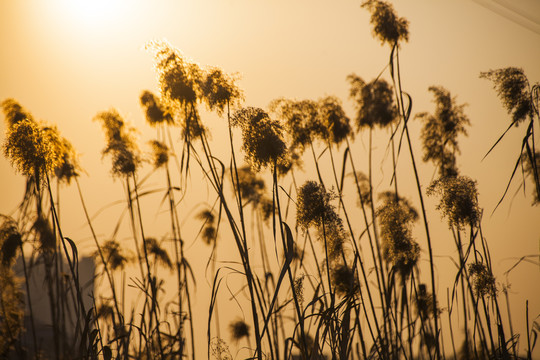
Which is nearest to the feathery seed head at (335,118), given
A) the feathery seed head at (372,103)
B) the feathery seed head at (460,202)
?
the feathery seed head at (372,103)

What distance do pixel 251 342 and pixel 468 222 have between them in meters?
4.59

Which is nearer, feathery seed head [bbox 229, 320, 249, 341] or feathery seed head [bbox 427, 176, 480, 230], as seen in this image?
feathery seed head [bbox 427, 176, 480, 230]

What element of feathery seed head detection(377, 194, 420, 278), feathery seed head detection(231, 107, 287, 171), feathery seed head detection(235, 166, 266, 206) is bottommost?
feathery seed head detection(377, 194, 420, 278)

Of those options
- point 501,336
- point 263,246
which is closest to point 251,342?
point 263,246

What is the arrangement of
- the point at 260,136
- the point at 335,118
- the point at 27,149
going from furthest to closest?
the point at 335,118
the point at 27,149
the point at 260,136

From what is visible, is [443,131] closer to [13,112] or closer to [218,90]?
[218,90]

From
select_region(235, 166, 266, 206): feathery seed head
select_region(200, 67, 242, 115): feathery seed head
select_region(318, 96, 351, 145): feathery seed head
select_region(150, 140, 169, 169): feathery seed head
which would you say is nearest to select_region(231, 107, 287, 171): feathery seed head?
select_region(200, 67, 242, 115): feathery seed head

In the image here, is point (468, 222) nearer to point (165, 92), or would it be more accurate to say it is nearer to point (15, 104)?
point (165, 92)

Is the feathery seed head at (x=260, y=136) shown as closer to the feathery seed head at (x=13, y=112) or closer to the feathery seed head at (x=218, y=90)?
the feathery seed head at (x=218, y=90)

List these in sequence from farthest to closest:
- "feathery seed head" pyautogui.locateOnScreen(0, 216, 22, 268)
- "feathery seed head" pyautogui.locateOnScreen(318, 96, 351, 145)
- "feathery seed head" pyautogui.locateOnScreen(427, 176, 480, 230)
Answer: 1. "feathery seed head" pyautogui.locateOnScreen(318, 96, 351, 145)
2. "feathery seed head" pyautogui.locateOnScreen(0, 216, 22, 268)
3. "feathery seed head" pyautogui.locateOnScreen(427, 176, 480, 230)

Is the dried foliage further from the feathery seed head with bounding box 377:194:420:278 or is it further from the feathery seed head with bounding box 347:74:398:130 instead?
the feathery seed head with bounding box 377:194:420:278

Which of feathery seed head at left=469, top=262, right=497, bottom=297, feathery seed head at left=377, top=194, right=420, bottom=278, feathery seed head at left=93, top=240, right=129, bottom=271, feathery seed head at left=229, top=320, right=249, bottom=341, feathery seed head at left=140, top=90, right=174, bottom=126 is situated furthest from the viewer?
feathery seed head at left=229, top=320, right=249, bottom=341

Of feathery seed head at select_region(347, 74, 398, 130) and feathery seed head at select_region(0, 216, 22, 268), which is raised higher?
feathery seed head at select_region(347, 74, 398, 130)

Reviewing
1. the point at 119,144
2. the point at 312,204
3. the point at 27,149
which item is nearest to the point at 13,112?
the point at 119,144
